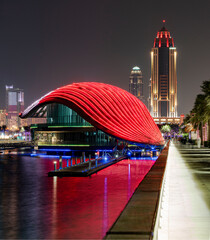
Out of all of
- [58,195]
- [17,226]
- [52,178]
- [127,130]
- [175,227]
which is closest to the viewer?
[175,227]

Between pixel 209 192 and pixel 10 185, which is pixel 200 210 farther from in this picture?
pixel 10 185

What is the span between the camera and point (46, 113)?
74.3m

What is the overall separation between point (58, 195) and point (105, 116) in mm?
36260

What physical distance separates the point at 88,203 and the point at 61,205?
1.05m

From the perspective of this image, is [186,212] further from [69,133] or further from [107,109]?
[69,133]

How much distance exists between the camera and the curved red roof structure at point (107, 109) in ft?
170

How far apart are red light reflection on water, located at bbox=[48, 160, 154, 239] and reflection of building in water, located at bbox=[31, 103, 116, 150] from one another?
34.6 metres

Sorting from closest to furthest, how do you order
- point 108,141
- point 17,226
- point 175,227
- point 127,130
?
point 175,227 < point 17,226 < point 127,130 < point 108,141

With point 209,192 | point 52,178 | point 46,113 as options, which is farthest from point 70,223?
point 46,113

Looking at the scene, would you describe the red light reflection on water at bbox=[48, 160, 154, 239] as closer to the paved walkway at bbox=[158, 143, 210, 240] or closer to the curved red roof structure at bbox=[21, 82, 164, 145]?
the paved walkway at bbox=[158, 143, 210, 240]

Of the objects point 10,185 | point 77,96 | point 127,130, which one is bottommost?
point 10,185

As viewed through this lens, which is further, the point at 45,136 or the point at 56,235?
the point at 45,136

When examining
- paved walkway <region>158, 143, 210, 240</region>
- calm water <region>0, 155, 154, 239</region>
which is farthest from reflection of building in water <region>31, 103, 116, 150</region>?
paved walkway <region>158, 143, 210, 240</region>

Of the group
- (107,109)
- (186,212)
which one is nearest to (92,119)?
(107,109)
